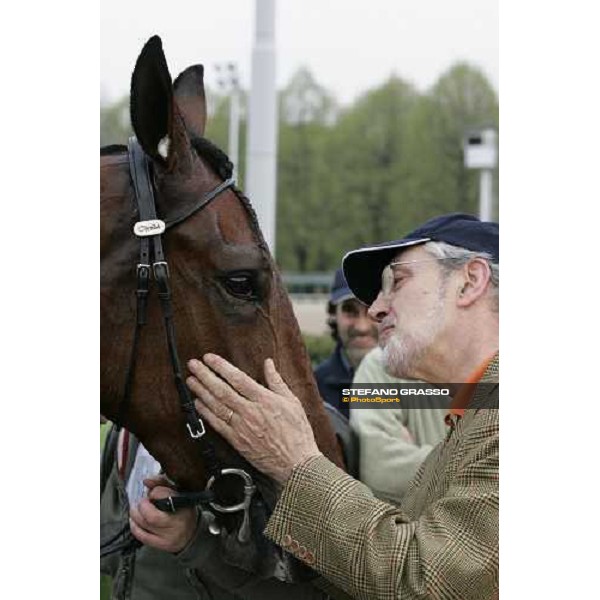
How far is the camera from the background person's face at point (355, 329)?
2.33m

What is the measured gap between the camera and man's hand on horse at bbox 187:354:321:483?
176 centimetres

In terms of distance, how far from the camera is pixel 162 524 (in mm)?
1924

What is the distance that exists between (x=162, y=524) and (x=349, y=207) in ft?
5.08

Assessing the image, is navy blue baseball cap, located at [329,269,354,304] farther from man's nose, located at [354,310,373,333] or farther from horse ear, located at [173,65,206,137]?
horse ear, located at [173,65,206,137]

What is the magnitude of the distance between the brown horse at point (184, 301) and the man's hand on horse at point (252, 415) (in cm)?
4

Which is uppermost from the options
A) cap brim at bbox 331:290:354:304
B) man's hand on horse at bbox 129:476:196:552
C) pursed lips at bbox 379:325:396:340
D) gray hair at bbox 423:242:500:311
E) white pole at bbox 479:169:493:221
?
white pole at bbox 479:169:493:221

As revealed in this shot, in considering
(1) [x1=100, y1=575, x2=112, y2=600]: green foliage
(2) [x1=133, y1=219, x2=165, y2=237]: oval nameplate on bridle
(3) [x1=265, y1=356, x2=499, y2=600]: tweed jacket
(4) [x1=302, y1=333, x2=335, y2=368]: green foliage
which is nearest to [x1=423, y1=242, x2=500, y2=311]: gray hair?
(3) [x1=265, y1=356, x2=499, y2=600]: tweed jacket

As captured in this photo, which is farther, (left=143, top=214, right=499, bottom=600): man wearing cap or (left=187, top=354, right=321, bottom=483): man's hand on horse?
(left=187, top=354, right=321, bottom=483): man's hand on horse

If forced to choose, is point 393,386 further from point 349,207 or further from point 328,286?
point 349,207

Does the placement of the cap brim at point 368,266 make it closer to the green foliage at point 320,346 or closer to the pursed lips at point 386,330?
the pursed lips at point 386,330

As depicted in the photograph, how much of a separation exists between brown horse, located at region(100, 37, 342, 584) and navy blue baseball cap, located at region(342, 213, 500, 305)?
0.86 ft

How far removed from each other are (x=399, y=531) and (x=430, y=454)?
16.1 inches

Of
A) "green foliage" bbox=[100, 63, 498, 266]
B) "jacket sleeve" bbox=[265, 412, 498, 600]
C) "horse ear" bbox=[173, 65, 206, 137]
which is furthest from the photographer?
"green foliage" bbox=[100, 63, 498, 266]
